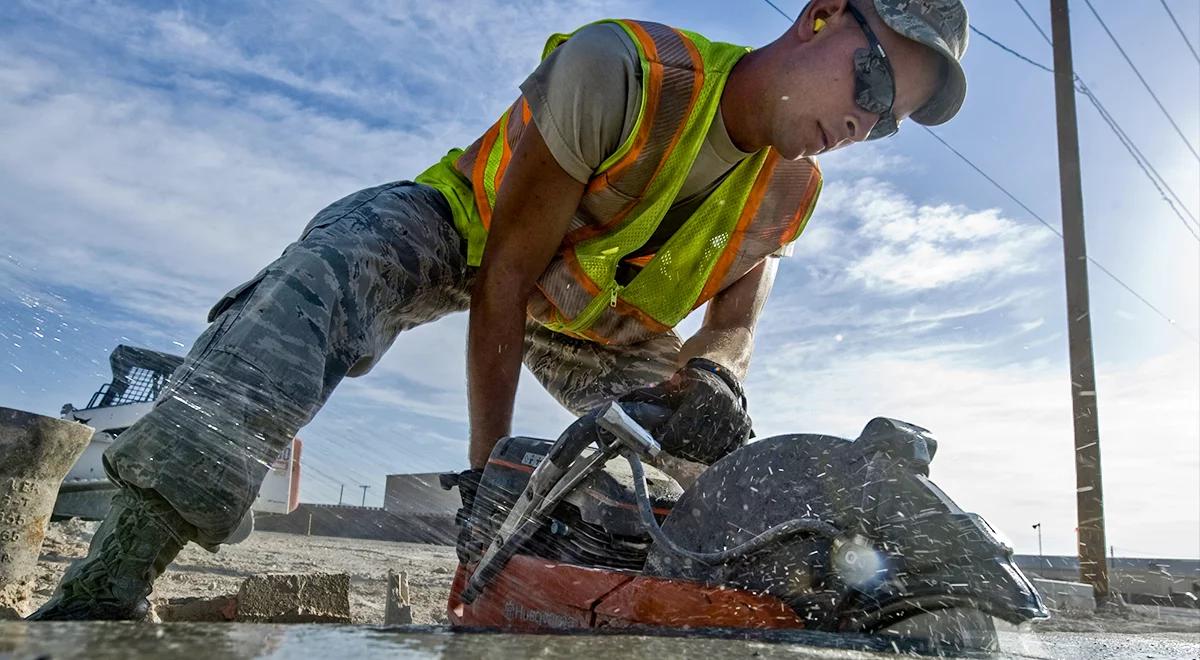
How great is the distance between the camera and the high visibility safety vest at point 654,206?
8.14 feet

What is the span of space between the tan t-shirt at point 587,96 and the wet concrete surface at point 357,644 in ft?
4.91

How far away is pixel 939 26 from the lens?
2.52m

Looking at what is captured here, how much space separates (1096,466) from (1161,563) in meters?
5.89

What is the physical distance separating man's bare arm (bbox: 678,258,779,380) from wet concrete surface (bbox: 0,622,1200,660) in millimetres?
1693

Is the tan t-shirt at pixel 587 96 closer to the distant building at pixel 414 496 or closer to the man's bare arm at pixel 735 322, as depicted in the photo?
the man's bare arm at pixel 735 322

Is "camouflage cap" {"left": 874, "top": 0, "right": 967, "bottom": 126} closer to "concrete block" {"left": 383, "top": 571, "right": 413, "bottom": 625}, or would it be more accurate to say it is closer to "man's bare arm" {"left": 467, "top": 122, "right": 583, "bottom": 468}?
"man's bare arm" {"left": 467, "top": 122, "right": 583, "bottom": 468}

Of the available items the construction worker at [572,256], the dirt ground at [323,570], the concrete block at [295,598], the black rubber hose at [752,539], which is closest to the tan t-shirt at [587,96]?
the construction worker at [572,256]

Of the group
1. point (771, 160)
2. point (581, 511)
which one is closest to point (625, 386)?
point (771, 160)

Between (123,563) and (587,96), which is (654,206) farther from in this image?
(123,563)

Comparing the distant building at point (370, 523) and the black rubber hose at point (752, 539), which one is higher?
the distant building at point (370, 523)

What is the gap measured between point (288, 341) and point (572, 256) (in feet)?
3.22

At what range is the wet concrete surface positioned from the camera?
840 mm

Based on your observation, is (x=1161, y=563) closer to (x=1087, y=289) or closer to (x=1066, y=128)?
(x=1087, y=289)

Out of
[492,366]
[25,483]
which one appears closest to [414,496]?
[25,483]
